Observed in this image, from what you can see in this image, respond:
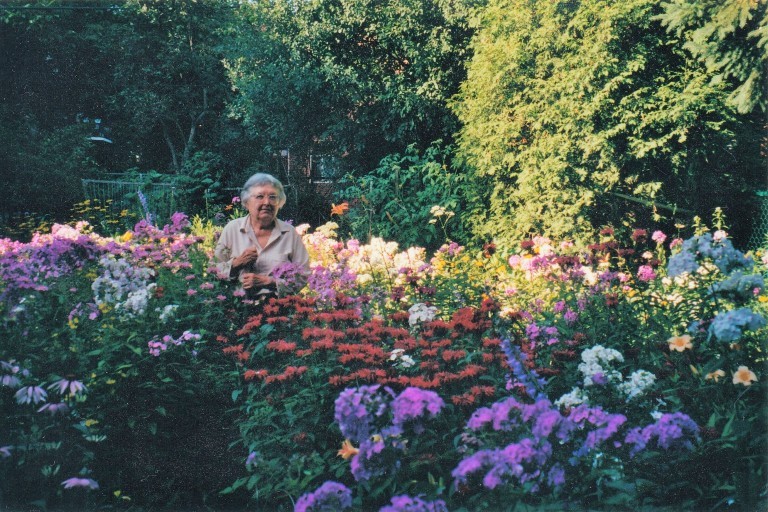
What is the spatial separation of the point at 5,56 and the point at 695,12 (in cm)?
1588

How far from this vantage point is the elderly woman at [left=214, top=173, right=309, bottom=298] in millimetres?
4168

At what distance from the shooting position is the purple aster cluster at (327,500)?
5.81 ft

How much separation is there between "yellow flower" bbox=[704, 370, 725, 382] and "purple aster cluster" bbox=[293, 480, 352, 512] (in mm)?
1519

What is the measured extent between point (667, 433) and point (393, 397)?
0.84m

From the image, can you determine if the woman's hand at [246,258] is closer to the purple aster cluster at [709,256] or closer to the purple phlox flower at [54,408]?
the purple phlox flower at [54,408]

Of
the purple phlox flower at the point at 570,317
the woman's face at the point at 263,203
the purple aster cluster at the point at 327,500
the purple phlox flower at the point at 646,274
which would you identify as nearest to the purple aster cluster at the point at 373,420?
the purple aster cluster at the point at 327,500

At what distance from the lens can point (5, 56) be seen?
16.5 metres

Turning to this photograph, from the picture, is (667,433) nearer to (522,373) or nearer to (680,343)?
(522,373)

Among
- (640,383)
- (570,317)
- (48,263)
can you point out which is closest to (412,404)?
(640,383)

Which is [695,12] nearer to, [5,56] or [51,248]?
[51,248]

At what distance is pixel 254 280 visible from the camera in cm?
399

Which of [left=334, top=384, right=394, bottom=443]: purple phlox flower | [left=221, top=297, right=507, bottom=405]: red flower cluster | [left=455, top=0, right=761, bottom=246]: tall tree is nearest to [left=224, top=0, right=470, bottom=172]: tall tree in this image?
[left=455, top=0, right=761, bottom=246]: tall tree

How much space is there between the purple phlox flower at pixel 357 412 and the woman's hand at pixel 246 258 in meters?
2.11

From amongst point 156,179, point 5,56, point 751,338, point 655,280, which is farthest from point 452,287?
point 5,56
